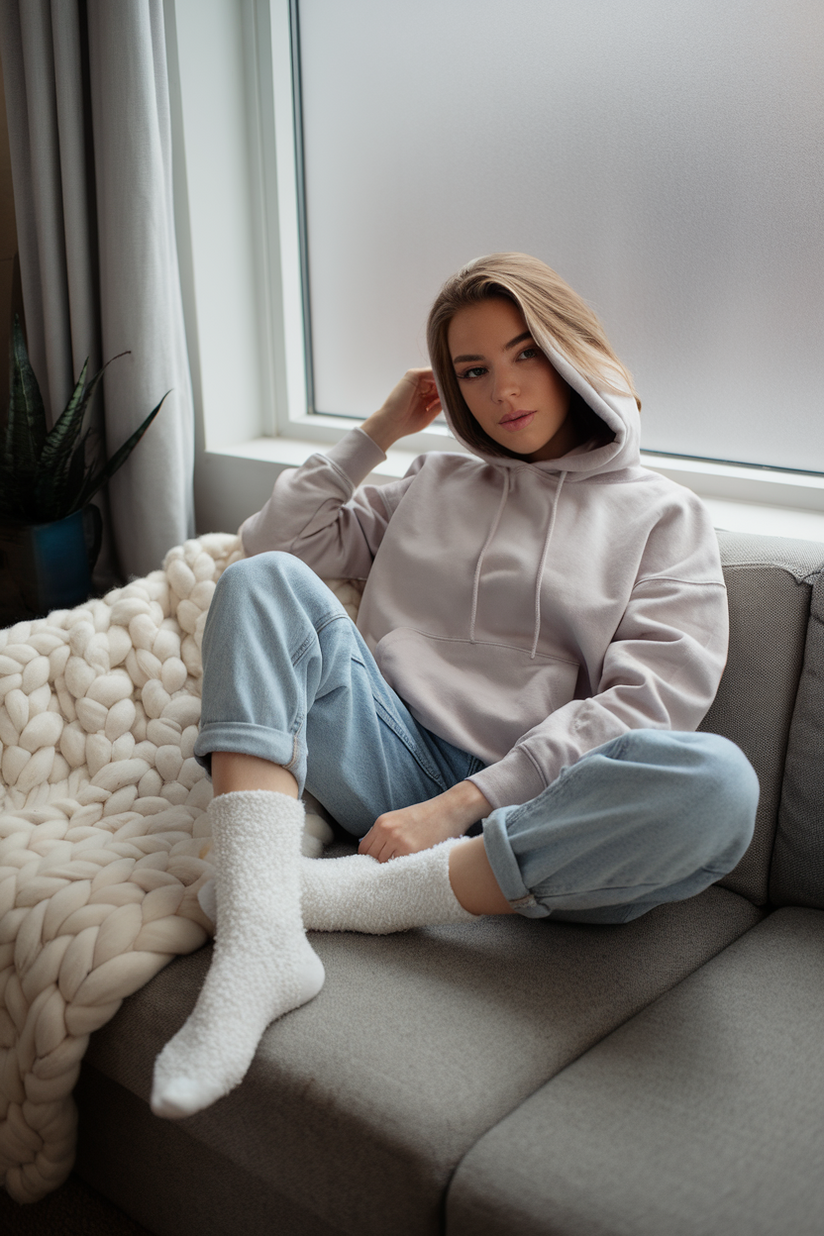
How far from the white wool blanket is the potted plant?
0.40m

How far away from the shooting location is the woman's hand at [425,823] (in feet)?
3.93

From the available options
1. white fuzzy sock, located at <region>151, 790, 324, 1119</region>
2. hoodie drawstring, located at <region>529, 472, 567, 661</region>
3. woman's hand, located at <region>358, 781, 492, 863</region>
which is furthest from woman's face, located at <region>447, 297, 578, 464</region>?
white fuzzy sock, located at <region>151, 790, 324, 1119</region>

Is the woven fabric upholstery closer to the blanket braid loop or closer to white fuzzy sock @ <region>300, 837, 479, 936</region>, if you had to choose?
white fuzzy sock @ <region>300, 837, 479, 936</region>

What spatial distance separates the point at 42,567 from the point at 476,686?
989 mm

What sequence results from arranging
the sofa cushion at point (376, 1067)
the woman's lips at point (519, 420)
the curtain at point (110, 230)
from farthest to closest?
the curtain at point (110, 230) → the woman's lips at point (519, 420) → the sofa cushion at point (376, 1067)

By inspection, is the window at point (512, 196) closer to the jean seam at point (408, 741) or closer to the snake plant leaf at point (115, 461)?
the snake plant leaf at point (115, 461)

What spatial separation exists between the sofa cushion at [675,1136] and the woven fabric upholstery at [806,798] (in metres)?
0.20

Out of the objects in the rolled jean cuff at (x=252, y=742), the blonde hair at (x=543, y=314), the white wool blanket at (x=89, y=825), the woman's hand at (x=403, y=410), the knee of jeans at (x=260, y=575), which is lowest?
the white wool blanket at (x=89, y=825)

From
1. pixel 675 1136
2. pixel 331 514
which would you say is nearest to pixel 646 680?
pixel 675 1136

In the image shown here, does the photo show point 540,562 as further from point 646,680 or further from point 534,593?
point 646,680

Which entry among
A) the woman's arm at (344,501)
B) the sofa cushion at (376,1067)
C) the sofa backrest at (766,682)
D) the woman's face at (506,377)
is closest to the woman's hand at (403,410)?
the woman's arm at (344,501)

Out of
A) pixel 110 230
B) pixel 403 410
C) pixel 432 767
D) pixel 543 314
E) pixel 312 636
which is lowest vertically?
pixel 432 767

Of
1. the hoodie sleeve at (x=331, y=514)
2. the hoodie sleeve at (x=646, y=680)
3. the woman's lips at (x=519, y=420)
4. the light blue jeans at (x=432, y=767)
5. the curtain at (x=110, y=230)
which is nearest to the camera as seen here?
the light blue jeans at (x=432, y=767)

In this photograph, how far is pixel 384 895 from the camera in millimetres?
1132
